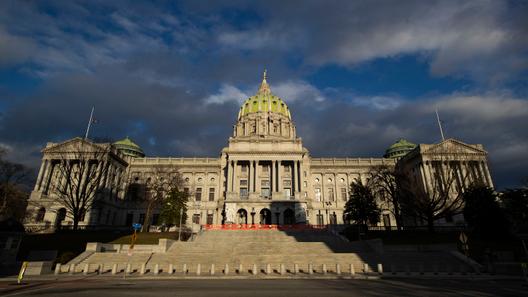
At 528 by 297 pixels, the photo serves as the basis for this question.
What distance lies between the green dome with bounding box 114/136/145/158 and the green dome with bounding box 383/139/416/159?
72.5 m

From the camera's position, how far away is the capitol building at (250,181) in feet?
178

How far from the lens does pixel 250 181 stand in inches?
2352

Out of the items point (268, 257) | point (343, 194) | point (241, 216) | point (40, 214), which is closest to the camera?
point (268, 257)

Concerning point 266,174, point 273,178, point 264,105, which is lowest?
point 273,178

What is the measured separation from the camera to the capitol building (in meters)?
54.4

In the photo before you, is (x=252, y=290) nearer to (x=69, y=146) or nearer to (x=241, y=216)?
(x=241, y=216)

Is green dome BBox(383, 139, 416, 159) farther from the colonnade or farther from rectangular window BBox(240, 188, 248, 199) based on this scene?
rectangular window BBox(240, 188, 248, 199)

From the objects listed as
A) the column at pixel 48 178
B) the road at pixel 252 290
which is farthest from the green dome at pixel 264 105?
the road at pixel 252 290

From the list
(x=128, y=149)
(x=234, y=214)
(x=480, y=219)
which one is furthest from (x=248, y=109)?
(x=480, y=219)

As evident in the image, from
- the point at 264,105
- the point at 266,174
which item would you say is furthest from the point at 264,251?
the point at 264,105

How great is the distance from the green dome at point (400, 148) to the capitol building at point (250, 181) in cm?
1418

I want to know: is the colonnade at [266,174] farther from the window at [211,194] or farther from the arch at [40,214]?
the arch at [40,214]

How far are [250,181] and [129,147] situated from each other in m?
41.4

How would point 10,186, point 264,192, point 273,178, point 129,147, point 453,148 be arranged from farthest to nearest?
point 129,147, point 264,192, point 273,178, point 453,148, point 10,186
